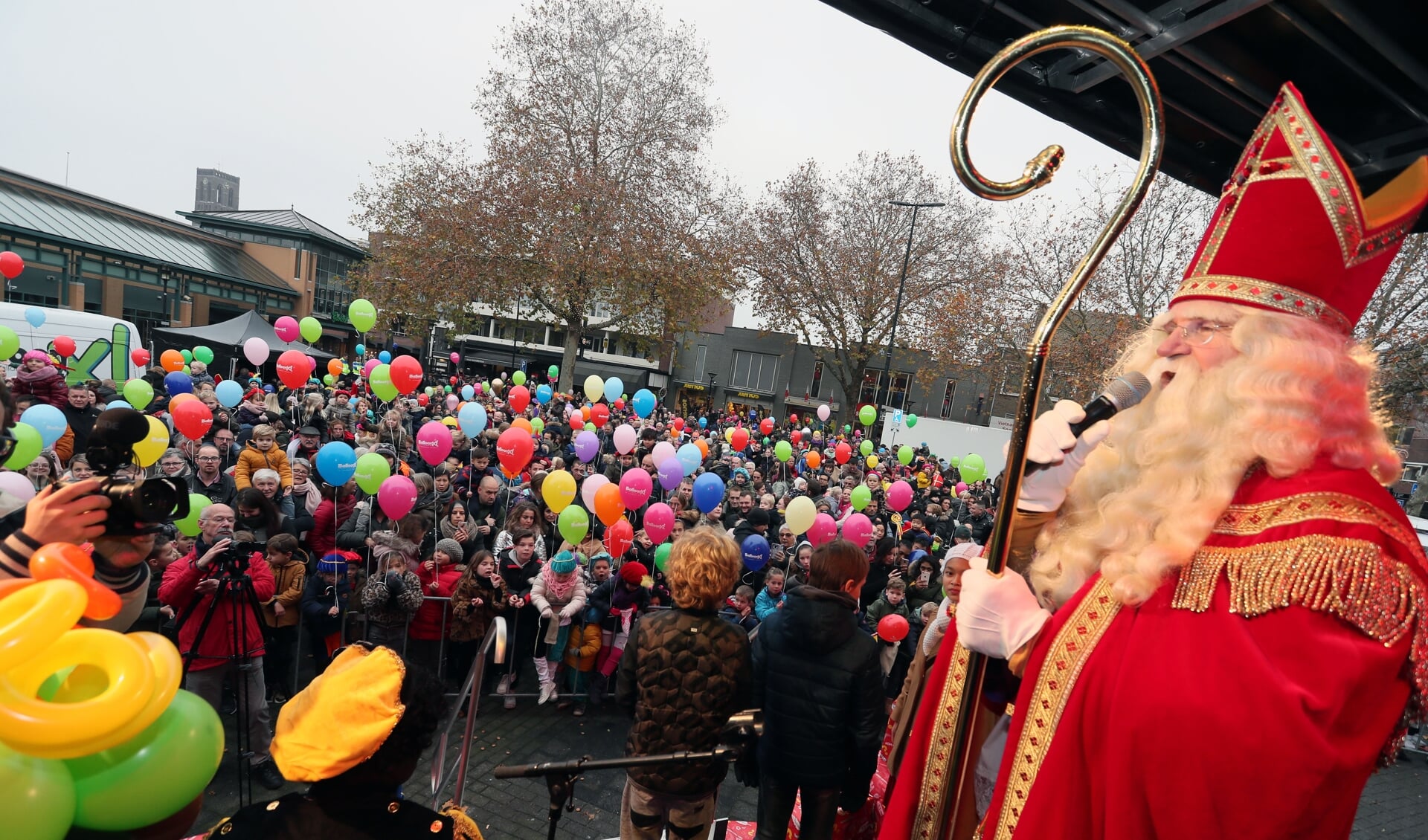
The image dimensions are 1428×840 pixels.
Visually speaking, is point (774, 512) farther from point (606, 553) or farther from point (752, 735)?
point (752, 735)

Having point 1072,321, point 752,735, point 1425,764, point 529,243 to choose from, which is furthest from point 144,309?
point 1425,764

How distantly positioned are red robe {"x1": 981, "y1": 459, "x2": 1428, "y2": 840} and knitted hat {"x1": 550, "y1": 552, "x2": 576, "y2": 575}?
5073 millimetres

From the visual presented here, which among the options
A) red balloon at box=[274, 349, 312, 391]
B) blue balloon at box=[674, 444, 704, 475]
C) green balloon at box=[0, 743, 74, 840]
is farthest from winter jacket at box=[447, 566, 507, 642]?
red balloon at box=[274, 349, 312, 391]

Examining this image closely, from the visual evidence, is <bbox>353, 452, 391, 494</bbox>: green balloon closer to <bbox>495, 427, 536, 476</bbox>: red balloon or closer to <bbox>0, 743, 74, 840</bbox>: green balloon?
<bbox>495, 427, 536, 476</bbox>: red balloon

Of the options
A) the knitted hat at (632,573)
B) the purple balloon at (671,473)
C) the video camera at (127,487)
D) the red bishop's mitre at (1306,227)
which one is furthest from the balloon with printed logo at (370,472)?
the red bishop's mitre at (1306,227)

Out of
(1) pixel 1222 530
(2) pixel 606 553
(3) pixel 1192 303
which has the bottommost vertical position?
(2) pixel 606 553

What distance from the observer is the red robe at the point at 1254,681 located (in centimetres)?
122

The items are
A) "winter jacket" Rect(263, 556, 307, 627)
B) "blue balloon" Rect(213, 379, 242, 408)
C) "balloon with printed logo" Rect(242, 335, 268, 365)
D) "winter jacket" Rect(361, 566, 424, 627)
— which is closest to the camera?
"winter jacket" Rect(263, 556, 307, 627)

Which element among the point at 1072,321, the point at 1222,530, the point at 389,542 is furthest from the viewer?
the point at 1072,321

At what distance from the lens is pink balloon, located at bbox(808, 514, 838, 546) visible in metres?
7.86

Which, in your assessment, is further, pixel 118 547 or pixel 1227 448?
pixel 118 547

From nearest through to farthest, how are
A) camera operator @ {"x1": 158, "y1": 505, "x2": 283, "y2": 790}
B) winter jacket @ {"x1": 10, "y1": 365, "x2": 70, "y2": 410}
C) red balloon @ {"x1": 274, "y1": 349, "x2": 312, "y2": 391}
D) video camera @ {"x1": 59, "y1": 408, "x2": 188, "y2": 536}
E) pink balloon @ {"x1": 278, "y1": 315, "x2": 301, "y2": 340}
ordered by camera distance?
video camera @ {"x1": 59, "y1": 408, "x2": 188, "y2": 536} < camera operator @ {"x1": 158, "y1": 505, "x2": 283, "y2": 790} < winter jacket @ {"x1": 10, "y1": 365, "x2": 70, "y2": 410} < red balloon @ {"x1": 274, "y1": 349, "x2": 312, "y2": 391} < pink balloon @ {"x1": 278, "y1": 315, "x2": 301, "y2": 340}

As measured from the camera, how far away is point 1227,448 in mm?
1552

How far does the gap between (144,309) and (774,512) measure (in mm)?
39042
